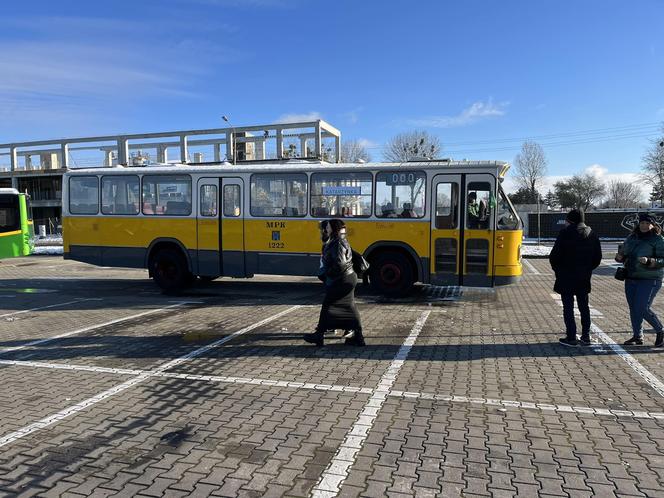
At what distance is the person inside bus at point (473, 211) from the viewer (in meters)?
10.2

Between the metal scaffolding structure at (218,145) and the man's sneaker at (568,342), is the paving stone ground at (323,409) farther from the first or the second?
the metal scaffolding structure at (218,145)

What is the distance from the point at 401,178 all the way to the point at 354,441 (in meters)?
7.64

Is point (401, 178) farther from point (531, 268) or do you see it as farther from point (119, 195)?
point (531, 268)

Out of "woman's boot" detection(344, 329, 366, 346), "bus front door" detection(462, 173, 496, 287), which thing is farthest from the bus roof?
"woman's boot" detection(344, 329, 366, 346)

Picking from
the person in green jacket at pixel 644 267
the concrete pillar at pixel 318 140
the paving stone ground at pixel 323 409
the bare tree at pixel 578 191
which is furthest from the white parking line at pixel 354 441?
the bare tree at pixel 578 191

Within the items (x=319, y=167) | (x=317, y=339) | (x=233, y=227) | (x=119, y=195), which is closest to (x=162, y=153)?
(x=119, y=195)

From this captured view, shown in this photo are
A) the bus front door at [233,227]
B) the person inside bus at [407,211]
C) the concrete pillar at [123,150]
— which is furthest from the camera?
the concrete pillar at [123,150]

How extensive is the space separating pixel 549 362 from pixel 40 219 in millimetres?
59953

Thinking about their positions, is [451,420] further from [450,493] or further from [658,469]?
[658,469]

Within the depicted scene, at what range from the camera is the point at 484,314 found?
9.23 meters

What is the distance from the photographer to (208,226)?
1191 centimetres

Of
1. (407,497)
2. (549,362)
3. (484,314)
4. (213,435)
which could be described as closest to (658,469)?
(407,497)

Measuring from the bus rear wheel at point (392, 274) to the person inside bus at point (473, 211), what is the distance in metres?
1.61

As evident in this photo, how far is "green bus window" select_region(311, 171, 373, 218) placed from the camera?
11016 millimetres
